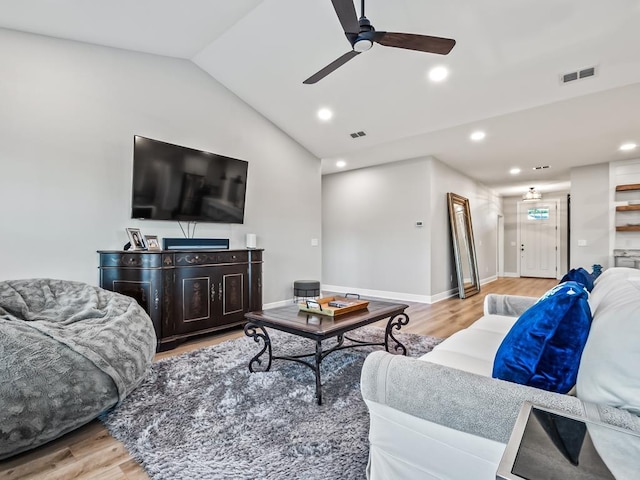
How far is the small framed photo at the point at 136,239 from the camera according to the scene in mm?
3312

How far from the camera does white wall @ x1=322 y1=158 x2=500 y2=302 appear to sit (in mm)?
5855

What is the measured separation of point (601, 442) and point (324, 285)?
663cm

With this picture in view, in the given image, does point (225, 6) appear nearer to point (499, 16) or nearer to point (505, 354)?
point (499, 16)

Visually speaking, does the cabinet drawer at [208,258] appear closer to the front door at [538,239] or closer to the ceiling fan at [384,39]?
the ceiling fan at [384,39]

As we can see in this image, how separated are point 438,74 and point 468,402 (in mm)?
3511

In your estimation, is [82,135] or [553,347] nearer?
[553,347]

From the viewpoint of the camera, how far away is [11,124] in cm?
288

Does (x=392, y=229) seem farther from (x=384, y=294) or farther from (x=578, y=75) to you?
(x=578, y=75)

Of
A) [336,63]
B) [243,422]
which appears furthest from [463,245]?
[243,422]

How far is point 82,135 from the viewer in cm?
324

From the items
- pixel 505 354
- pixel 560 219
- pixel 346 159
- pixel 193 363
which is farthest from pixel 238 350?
pixel 560 219

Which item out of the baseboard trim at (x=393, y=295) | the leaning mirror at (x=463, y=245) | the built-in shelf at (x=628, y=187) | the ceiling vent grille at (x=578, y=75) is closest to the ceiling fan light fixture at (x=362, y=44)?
the ceiling vent grille at (x=578, y=75)

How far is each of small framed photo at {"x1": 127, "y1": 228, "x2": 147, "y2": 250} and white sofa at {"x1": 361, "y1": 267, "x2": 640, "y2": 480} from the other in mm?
2936

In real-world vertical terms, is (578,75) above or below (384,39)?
above
